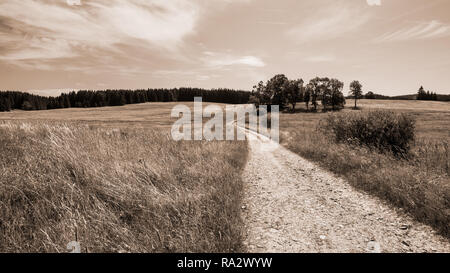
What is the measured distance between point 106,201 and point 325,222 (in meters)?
5.21

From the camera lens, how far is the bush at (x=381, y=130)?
11.5 metres

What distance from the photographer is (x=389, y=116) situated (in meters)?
12.2

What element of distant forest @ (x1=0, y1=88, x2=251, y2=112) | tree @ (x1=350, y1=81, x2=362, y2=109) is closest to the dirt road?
tree @ (x1=350, y1=81, x2=362, y2=109)

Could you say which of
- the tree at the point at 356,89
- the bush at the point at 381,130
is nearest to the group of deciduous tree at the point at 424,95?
the tree at the point at 356,89

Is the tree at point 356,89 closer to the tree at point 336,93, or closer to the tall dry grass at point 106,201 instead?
the tree at point 336,93

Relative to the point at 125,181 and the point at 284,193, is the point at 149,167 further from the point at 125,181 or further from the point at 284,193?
the point at 284,193

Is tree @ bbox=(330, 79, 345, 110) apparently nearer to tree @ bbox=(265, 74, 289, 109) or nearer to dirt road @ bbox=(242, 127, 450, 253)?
tree @ bbox=(265, 74, 289, 109)

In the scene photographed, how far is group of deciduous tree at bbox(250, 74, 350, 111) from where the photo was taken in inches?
3110

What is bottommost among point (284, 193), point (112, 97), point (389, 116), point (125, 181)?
point (284, 193)

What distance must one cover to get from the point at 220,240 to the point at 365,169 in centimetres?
732

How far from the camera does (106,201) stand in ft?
16.0

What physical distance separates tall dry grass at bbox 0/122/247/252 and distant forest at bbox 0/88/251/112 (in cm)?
12573
